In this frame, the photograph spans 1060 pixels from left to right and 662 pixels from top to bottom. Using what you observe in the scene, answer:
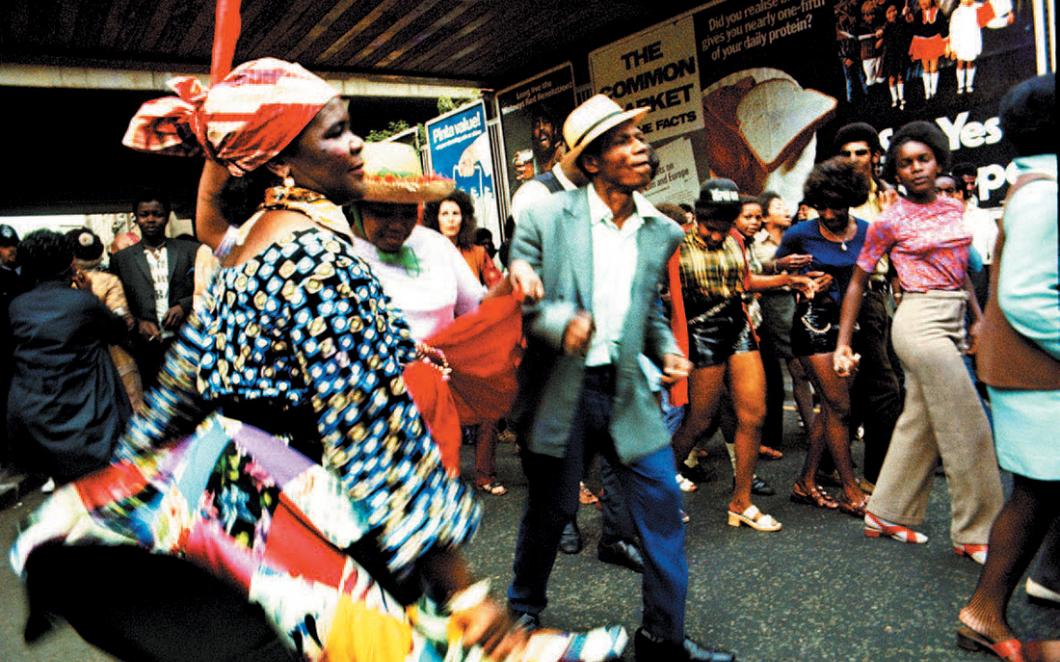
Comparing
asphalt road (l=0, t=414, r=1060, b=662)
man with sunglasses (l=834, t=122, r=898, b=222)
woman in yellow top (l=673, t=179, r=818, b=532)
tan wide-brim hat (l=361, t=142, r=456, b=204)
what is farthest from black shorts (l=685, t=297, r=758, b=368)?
tan wide-brim hat (l=361, t=142, r=456, b=204)

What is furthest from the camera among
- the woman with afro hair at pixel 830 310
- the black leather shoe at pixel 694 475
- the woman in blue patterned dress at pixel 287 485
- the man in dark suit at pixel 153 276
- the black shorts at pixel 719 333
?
the man in dark suit at pixel 153 276

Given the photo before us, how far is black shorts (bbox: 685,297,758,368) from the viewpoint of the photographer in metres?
4.74

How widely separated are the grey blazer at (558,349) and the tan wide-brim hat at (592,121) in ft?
0.65

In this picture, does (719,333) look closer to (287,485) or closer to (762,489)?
(762,489)

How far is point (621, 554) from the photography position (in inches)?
167

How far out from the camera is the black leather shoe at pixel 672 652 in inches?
116

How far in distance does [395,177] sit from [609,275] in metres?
0.88

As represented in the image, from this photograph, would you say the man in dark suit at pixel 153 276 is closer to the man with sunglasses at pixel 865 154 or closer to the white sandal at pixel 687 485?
the white sandal at pixel 687 485

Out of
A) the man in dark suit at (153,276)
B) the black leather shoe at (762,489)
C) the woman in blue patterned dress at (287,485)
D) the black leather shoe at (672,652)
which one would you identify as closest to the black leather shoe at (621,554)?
the black leather shoe at (672,652)

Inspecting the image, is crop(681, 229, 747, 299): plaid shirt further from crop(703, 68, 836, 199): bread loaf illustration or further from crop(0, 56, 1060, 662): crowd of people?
crop(703, 68, 836, 199): bread loaf illustration

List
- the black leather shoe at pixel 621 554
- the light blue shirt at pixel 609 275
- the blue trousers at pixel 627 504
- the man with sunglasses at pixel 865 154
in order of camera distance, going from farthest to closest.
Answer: the man with sunglasses at pixel 865 154 → the black leather shoe at pixel 621 554 → the light blue shirt at pixel 609 275 → the blue trousers at pixel 627 504

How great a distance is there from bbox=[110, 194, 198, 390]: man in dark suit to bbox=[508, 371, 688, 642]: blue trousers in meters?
4.67

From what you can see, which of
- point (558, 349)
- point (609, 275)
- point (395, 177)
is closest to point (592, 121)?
point (609, 275)

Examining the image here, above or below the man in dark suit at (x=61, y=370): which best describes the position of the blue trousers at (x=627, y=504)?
below
